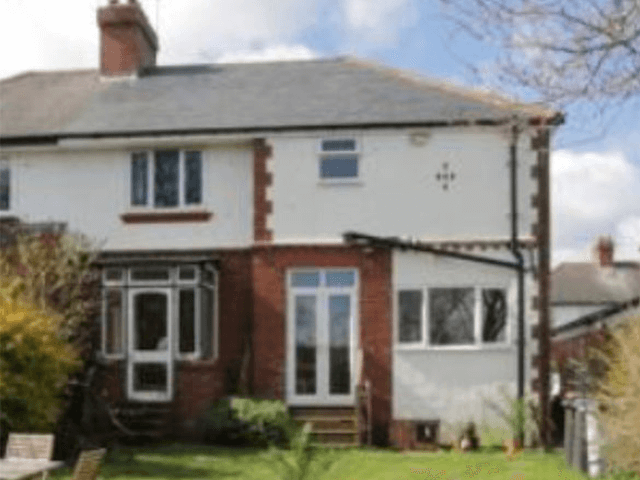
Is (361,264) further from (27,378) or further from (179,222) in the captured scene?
(27,378)

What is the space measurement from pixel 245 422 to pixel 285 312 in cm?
257

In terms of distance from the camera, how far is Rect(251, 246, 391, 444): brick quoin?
22188 millimetres

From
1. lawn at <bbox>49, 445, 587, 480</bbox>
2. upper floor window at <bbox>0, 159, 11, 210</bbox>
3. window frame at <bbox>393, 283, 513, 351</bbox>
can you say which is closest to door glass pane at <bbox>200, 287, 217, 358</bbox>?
lawn at <bbox>49, 445, 587, 480</bbox>

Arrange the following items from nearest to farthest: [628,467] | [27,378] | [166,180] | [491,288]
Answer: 1. [628,467]
2. [27,378]
3. [491,288]
4. [166,180]

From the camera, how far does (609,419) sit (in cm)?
1362

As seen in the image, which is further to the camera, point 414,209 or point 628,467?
point 414,209

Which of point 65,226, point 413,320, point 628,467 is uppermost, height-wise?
point 65,226

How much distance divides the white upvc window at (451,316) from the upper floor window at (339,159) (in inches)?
97.8

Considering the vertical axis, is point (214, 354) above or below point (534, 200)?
below

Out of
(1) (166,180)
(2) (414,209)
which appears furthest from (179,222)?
(2) (414,209)

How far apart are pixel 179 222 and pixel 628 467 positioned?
12053 mm

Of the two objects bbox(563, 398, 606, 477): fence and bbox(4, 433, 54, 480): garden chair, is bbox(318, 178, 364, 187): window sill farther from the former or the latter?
bbox(4, 433, 54, 480): garden chair

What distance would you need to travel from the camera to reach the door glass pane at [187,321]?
22.9 m

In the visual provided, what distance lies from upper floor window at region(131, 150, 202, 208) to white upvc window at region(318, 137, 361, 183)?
2.52 meters
